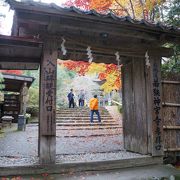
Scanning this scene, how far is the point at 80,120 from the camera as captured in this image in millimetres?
19234

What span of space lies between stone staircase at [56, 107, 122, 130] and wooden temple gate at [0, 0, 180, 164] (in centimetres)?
883

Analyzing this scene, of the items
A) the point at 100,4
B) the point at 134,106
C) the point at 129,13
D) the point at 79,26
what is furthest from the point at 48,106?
the point at 129,13

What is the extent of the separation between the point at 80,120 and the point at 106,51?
12.3 m

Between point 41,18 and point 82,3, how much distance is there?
9.47m

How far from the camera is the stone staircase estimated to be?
17.7m

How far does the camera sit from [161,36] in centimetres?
720

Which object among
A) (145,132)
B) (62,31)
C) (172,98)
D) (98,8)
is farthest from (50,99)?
(98,8)

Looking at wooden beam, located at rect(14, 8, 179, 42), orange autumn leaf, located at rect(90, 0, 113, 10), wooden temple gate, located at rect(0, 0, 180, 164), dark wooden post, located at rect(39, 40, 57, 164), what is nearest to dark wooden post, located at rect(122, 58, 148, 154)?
wooden temple gate, located at rect(0, 0, 180, 164)

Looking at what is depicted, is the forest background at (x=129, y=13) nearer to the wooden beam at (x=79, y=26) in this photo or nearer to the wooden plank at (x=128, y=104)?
the wooden plank at (x=128, y=104)

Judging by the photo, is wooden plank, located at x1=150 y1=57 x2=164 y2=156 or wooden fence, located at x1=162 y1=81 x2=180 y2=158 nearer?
wooden plank, located at x1=150 y1=57 x2=164 y2=156

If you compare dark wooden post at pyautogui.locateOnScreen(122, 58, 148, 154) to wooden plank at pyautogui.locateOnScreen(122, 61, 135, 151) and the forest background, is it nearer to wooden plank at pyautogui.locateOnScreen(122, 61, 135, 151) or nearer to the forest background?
wooden plank at pyautogui.locateOnScreen(122, 61, 135, 151)

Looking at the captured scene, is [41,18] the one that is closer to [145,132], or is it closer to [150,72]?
[150,72]

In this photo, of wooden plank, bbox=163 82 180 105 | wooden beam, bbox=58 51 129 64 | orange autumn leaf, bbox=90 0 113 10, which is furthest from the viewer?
orange autumn leaf, bbox=90 0 113 10

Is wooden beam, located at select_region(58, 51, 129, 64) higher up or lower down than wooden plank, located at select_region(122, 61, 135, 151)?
higher up
